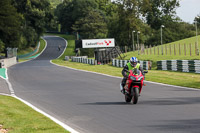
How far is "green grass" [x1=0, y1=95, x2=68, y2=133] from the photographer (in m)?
8.78

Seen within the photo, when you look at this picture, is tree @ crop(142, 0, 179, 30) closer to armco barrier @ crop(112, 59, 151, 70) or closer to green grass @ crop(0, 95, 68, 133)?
armco barrier @ crop(112, 59, 151, 70)

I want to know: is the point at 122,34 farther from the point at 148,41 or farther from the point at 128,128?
the point at 128,128

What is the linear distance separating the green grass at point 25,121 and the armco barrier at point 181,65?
20368 mm

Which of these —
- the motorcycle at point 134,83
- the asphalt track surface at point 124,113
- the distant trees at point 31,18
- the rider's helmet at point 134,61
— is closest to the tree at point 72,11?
the distant trees at point 31,18

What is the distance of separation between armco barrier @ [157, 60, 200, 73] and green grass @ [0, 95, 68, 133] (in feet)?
66.8

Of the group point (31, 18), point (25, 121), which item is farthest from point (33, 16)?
point (25, 121)

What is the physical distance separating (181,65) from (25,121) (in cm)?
2472

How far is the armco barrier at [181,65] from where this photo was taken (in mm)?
30397

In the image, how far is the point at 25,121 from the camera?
10000mm

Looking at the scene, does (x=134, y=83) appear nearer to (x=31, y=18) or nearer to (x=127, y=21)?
(x=127, y=21)

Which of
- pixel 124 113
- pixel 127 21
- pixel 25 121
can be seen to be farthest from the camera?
pixel 127 21

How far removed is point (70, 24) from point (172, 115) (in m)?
144

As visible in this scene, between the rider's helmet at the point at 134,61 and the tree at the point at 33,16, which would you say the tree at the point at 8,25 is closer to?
the tree at the point at 33,16

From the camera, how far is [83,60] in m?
62.5
